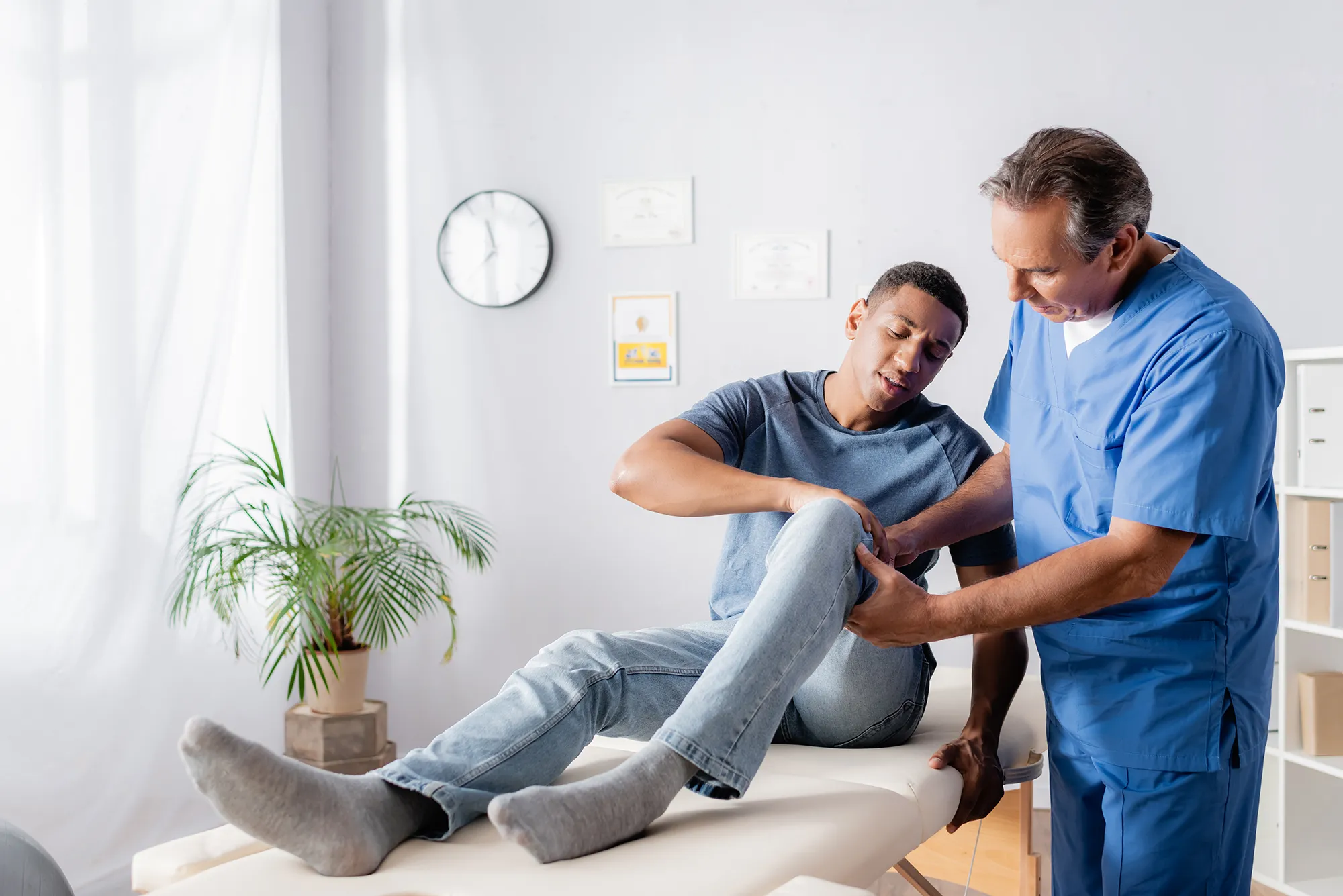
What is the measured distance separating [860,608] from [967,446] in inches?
18.3

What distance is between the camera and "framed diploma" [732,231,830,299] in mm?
2779

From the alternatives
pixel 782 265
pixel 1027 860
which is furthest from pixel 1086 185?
pixel 782 265

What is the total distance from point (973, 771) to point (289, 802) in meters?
0.90

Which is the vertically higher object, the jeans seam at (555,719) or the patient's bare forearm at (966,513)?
the patient's bare forearm at (966,513)

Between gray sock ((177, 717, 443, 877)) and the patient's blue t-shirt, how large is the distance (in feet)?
2.30

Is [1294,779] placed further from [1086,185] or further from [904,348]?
[1086,185]

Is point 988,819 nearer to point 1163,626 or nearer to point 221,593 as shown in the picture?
point 1163,626

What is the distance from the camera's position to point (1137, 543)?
1.18 meters

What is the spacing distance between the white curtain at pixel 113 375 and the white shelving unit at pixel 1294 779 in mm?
2539

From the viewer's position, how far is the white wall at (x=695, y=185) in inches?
101

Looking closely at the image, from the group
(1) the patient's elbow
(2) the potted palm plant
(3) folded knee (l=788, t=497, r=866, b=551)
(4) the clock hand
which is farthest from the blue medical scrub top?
(4) the clock hand

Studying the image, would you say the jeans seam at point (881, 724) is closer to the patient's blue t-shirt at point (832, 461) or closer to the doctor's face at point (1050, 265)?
the patient's blue t-shirt at point (832, 461)

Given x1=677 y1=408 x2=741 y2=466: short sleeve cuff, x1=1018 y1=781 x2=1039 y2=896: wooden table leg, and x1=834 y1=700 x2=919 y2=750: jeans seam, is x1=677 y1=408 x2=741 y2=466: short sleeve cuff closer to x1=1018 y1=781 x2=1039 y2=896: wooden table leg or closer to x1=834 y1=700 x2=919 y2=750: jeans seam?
x1=834 y1=700 x2=919 y2=750: jeans seam

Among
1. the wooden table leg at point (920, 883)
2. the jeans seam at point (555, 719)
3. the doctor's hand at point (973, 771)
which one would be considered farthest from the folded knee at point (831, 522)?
the wooden table leg at point (920, 883)
